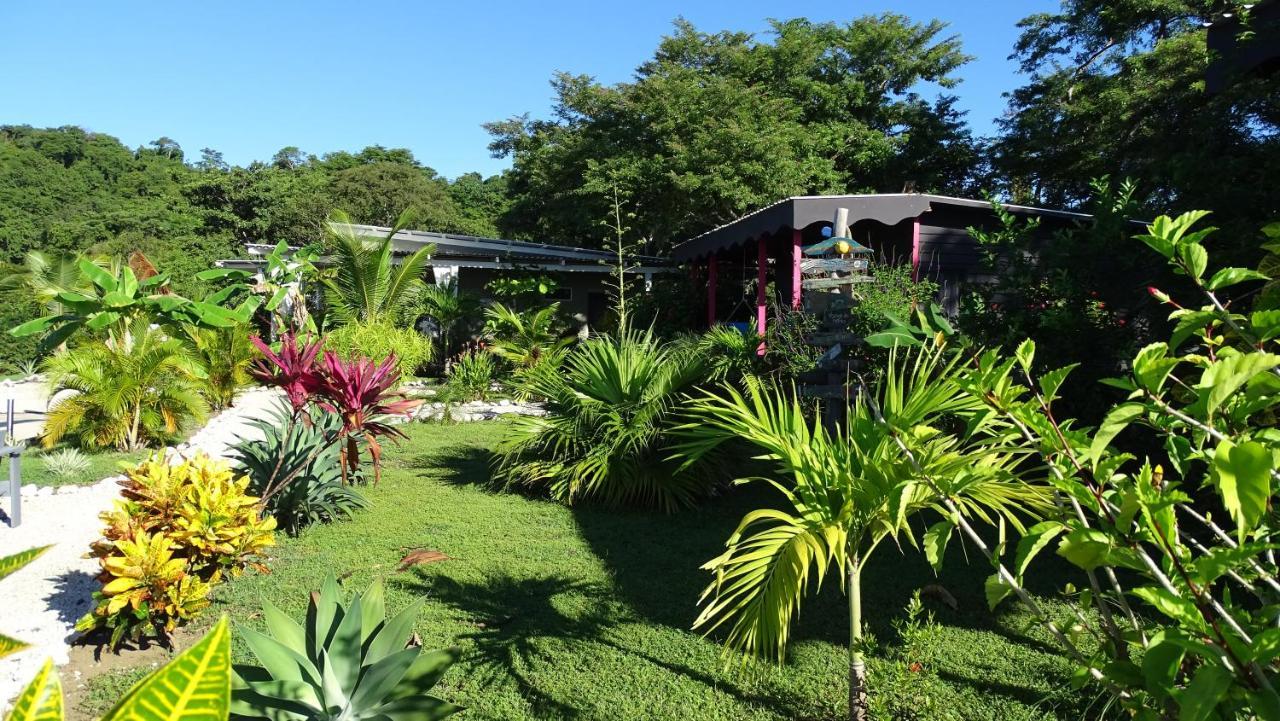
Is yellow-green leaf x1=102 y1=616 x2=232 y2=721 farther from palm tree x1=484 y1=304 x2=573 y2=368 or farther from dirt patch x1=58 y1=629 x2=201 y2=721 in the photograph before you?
palm tree x1=484 y1=304 x2=573 y2=368

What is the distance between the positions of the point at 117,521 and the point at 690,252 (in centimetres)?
1116

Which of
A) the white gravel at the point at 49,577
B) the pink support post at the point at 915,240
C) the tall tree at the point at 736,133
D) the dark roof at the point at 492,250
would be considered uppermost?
the tall tree at the point at 736,133

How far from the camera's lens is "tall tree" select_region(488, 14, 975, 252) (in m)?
21.6

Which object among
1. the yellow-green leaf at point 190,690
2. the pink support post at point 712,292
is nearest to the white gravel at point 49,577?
the yellow-green leaf at point 190,690

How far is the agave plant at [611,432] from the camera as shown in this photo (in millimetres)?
7137

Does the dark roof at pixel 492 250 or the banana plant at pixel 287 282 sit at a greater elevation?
the dark roof at pixel 492 250

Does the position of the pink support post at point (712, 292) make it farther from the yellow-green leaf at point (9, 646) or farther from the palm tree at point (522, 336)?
the yellow-green leaf at point (9, 646)

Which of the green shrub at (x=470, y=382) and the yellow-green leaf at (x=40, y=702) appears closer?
the yellow-green leaf at (x=40, y=702)

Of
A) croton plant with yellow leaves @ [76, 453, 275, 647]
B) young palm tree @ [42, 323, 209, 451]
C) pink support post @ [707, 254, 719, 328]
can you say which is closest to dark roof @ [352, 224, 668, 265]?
pink support post @ [707, 254, 719, 328]

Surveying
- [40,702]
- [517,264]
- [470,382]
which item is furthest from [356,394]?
[517,264]

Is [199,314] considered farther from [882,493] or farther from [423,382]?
[423,382]

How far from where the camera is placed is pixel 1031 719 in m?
3.39

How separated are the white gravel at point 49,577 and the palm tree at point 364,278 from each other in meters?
8.26

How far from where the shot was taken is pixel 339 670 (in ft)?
8.95
